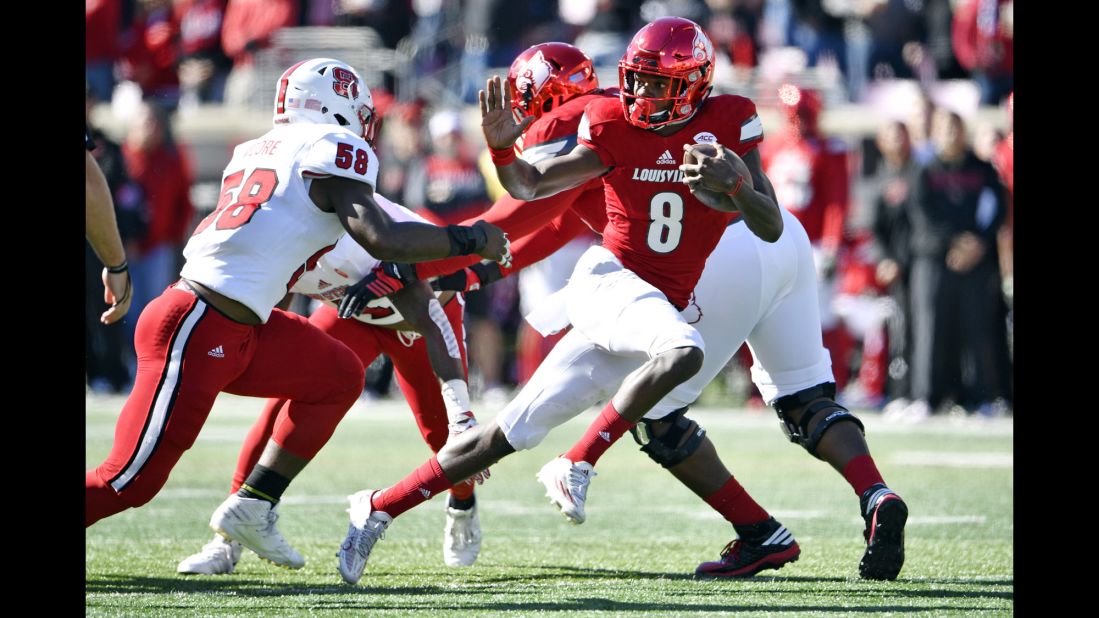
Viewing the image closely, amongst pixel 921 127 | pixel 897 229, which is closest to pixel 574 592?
pixel 897 229

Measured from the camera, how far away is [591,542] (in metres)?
5.76

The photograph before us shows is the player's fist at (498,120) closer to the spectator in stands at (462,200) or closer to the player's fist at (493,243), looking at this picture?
the player's fist at (493,243)

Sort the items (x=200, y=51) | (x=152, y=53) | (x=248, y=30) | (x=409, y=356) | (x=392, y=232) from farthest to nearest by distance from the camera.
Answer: (x=200, y=51) → (x=248, y=30) → (x=152, y=53) → (x=409, y=356) → (x=392, y=232)

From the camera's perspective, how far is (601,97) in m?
5.13

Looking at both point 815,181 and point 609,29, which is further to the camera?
point 609,29

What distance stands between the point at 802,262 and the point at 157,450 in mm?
2155

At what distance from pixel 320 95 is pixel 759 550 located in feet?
6.57

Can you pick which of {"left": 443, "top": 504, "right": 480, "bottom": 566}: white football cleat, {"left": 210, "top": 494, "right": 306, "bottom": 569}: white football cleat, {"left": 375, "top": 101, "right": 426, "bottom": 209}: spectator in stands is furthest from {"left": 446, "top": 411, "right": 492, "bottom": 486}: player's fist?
{"left": 375, "top": 101, "right": 426, "bottom": 209}: spectator in stands

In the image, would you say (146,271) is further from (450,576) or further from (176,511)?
(450,576)

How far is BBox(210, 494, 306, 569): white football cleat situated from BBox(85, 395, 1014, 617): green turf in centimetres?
11

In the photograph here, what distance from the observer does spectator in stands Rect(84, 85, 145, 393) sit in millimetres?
11469

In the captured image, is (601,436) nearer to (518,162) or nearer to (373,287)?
(518,162)

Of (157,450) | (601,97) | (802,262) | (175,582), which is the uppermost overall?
Answer: (601,97)
